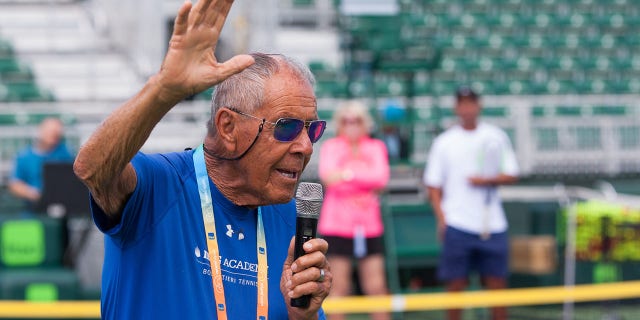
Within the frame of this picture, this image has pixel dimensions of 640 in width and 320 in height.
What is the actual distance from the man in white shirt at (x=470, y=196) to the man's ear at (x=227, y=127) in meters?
5.02

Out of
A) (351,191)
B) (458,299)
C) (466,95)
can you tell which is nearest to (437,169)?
(466,95)

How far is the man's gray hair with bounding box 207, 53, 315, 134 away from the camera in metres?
2.52

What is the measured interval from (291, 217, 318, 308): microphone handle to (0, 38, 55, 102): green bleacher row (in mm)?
11338

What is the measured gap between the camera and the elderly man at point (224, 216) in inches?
94.7

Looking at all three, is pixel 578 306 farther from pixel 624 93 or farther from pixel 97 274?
pixel 624 93

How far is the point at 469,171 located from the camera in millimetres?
7566

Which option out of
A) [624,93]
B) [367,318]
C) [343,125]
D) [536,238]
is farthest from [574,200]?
[624,93]

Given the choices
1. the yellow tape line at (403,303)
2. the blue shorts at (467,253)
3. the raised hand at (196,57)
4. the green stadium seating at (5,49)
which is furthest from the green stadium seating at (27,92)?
the raised hand at (196,57)

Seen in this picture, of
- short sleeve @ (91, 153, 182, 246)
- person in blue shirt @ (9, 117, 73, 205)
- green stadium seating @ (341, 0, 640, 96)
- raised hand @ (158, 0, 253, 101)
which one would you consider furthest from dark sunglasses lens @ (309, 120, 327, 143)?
green stadium seating @ (341, 0, 640, 96)

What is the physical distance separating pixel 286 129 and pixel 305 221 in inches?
9.8

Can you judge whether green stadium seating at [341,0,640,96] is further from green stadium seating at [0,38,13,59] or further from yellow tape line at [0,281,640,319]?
yellow tape line at [0,281,640,319]

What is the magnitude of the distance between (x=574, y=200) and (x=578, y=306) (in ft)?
3.40

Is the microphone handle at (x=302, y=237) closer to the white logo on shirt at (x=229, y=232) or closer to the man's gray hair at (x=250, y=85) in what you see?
the white logo on shirt at (x=229, y=232)

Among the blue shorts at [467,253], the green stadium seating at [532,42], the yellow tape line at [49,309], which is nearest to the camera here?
the yellow tape line at [49,309]
